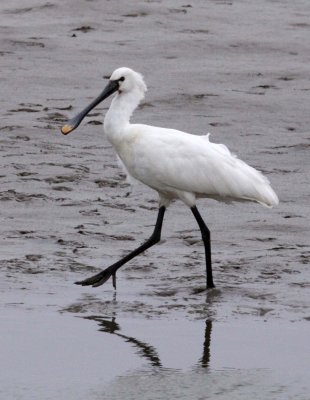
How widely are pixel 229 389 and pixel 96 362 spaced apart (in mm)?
770

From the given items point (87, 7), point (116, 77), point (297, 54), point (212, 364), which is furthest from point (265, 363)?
point (87, 7)

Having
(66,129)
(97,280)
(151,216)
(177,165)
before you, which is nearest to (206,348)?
(97,280)

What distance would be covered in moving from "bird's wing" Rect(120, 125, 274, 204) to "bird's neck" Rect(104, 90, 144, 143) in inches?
Answer: 3.7

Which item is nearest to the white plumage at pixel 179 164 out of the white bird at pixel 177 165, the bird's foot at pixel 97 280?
the white bird at pixel 177 165

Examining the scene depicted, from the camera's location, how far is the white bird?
1014 cm

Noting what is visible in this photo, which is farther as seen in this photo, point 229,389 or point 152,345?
point 152,345

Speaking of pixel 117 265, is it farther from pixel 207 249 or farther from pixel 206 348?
pixel 206 348

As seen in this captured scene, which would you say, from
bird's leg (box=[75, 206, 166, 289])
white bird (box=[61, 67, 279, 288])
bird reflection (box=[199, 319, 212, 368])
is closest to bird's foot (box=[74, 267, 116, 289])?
bird's leg (box=[75, 206, 166, 289])

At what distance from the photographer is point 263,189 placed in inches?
402

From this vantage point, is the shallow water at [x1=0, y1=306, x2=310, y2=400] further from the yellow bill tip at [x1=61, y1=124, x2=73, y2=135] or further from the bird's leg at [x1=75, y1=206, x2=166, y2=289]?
the yellow bill tip at [x1=61, y1=124, x2=73, y2=135]

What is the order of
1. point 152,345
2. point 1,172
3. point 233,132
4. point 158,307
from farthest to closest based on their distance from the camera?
1. point 233,132
2. point 1,172
3. point 158,307
4. point 152,345

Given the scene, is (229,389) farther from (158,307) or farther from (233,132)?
(233,132)

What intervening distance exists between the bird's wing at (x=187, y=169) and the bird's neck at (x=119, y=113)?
0.10m

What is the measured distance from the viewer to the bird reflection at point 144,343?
26.9ft
